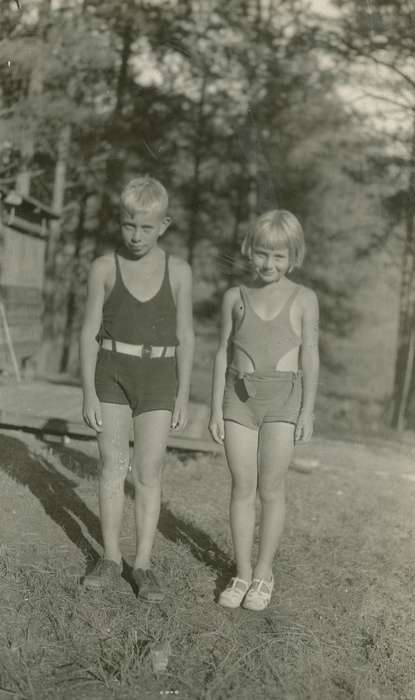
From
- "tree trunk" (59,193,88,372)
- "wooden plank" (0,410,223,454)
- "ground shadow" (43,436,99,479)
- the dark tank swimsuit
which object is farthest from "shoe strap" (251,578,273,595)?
"tree trunk" (59,193,88,372)

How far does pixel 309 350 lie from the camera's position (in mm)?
3264

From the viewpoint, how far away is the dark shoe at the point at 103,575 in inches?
130

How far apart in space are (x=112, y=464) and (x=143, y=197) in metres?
1.24

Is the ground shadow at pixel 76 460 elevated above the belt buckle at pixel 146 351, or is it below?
below

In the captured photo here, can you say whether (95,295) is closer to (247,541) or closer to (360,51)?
(247,541)

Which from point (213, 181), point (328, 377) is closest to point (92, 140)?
point (213, 181)

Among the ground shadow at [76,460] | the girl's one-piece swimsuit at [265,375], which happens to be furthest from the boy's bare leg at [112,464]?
the ground shadow at [76,460]

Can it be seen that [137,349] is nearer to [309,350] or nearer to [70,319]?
[309,350]

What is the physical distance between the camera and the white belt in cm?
325

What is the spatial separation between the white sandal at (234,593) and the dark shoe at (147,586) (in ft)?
0.98

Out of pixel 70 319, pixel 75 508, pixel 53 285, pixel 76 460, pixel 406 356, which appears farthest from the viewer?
pixel 70 319

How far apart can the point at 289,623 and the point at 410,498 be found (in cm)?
338

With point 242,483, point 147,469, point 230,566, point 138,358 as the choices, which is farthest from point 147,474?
point 230,566

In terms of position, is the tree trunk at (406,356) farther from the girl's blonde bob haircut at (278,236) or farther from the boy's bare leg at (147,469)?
the boy's bare leg at (147,469)
